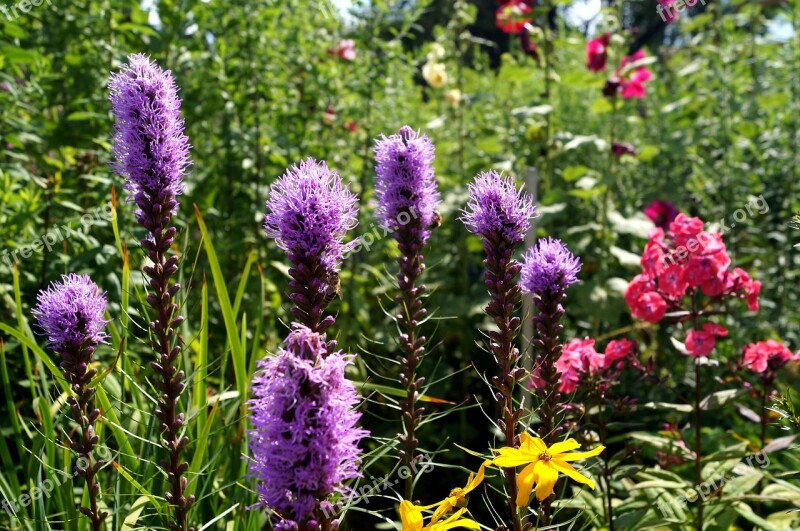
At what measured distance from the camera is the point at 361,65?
5012 millimetres

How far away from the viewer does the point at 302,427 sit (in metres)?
1.33

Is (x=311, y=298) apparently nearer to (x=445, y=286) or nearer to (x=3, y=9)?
(x=3, y=9)

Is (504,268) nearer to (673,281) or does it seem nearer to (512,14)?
(673,281)

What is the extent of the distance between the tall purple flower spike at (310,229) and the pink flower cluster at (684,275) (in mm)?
1527

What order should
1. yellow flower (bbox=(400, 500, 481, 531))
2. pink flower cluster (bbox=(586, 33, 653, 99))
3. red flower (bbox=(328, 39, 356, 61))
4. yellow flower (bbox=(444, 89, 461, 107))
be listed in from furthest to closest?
yellow flower (bbox=(444, 89, 461, 107))
red flower (bbox=(328, 39, 356, 61))
pink flower cluster (bbox=(586, 33, 653, 99))
yellow flower (bbox=(400, 500, 481, 531))

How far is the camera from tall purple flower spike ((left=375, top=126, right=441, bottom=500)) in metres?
2.08

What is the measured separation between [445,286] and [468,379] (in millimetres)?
696

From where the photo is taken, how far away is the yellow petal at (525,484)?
1782 mm

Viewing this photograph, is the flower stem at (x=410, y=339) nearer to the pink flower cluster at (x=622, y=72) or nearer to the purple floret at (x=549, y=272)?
the purple floret at (x=549, y=272)

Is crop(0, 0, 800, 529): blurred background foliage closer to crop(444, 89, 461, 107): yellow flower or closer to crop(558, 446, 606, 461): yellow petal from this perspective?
crop(444, 89, 461, 107): yellow flower

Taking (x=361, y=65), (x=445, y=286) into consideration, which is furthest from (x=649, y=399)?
(x=361, y=65)

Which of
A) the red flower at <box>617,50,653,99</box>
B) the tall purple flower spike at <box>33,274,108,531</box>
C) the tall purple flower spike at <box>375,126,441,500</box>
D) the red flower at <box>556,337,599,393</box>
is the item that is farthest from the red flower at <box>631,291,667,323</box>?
the red flower at <box>617,50,653,99</box>

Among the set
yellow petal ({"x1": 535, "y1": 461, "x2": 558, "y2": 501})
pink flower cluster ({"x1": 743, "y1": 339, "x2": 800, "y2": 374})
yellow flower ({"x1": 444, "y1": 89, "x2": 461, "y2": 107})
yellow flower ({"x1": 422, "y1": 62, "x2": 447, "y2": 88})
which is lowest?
yellow petal ({"x1": 535, "y1": 461, "x2": 558, "y2": 501})

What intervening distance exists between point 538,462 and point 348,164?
360 centimetres
